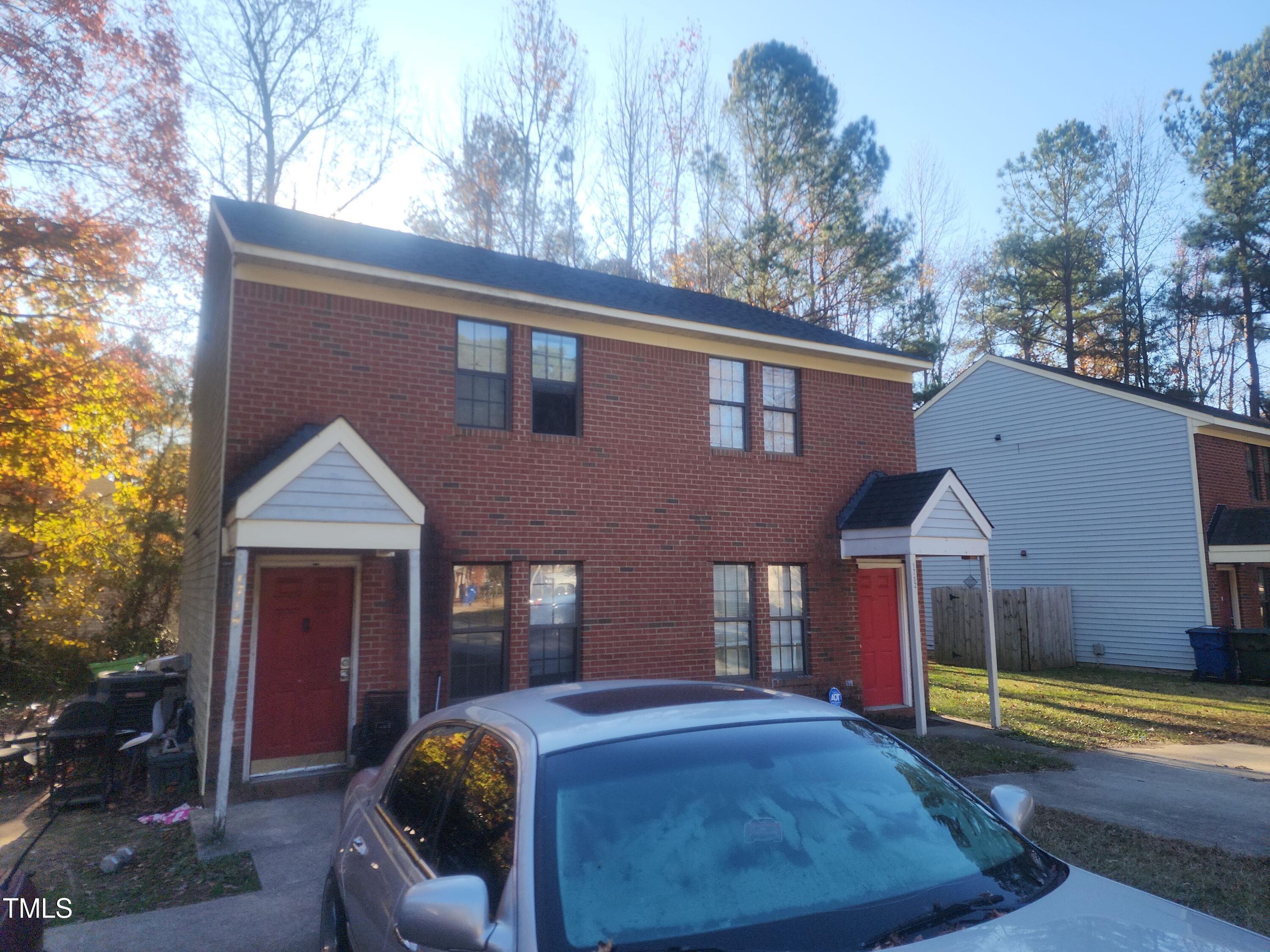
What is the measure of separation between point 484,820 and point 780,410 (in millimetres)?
10856

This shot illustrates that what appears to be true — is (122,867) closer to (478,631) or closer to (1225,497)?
(478,631)

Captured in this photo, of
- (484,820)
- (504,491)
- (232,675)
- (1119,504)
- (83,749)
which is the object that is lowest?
(83,749)

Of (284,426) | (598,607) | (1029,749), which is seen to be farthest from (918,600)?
(284,426)

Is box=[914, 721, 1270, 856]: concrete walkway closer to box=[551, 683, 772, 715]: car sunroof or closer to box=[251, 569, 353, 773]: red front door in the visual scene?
box=[551, 683, 772, 715]: car sunroof

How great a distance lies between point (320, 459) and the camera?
314 inches

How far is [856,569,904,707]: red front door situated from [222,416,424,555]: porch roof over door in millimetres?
7853

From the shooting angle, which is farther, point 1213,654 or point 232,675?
point 1213,654

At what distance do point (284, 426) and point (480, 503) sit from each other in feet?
7.87

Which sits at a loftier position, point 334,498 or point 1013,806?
point 334,498

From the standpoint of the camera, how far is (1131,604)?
19750 mm

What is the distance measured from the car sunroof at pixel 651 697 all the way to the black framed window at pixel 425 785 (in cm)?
49

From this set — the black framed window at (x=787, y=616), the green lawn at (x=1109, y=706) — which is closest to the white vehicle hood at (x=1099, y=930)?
the black framed window at (x=787, y=616)

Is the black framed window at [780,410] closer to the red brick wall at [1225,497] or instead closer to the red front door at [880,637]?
the red front door at [880,637]

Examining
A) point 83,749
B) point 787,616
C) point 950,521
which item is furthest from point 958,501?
point 83,749
